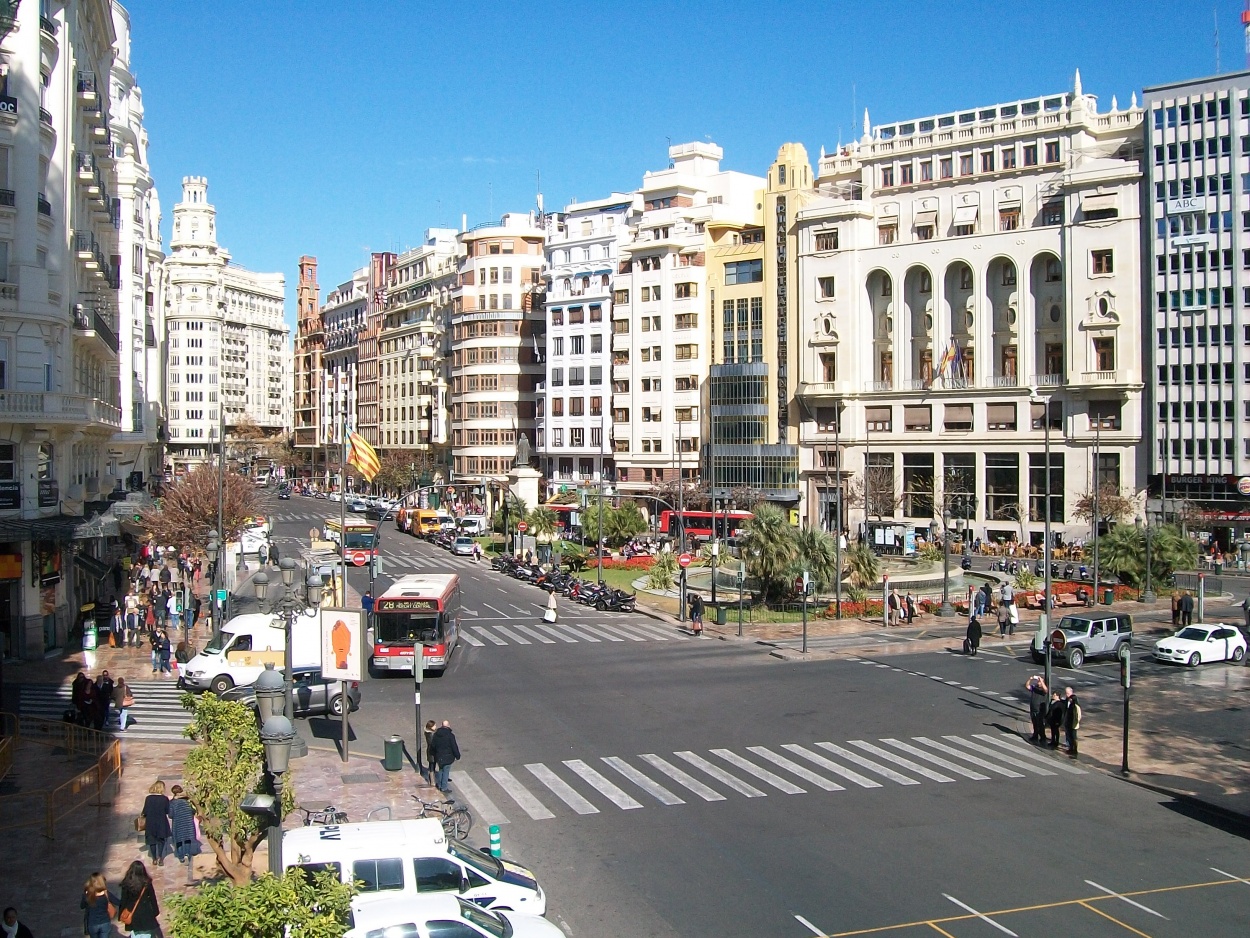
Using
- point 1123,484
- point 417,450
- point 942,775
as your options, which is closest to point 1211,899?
point 942,775

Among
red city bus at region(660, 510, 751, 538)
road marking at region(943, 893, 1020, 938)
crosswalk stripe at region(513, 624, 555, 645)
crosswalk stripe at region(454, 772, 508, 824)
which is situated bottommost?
crosswalk stripe at region(513, 624, 555, 645)

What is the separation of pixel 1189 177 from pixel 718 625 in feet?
Answer: 165

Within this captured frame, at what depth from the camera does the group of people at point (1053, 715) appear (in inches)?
1009

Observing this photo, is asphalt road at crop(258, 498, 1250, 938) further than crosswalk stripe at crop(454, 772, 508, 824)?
No

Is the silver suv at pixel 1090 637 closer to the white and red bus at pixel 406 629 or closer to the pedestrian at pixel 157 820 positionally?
the white and red bus at pixel 406 629

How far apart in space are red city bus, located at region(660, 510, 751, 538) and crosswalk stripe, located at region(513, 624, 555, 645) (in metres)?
38.9

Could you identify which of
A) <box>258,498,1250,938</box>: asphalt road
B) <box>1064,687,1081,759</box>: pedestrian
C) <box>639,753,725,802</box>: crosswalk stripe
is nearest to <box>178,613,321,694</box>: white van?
<box>258,498,1250,938</box>: asphalt road

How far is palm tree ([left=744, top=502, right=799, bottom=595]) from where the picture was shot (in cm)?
4694

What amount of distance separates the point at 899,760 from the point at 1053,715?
14.1 ft

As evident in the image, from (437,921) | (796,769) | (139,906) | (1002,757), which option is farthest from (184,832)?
(1002,757)

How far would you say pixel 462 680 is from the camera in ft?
111

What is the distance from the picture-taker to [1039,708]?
26.8 metres

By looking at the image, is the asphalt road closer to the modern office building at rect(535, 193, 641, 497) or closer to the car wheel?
the car wheel

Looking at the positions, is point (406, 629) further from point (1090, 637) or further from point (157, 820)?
point (1090, 637)
